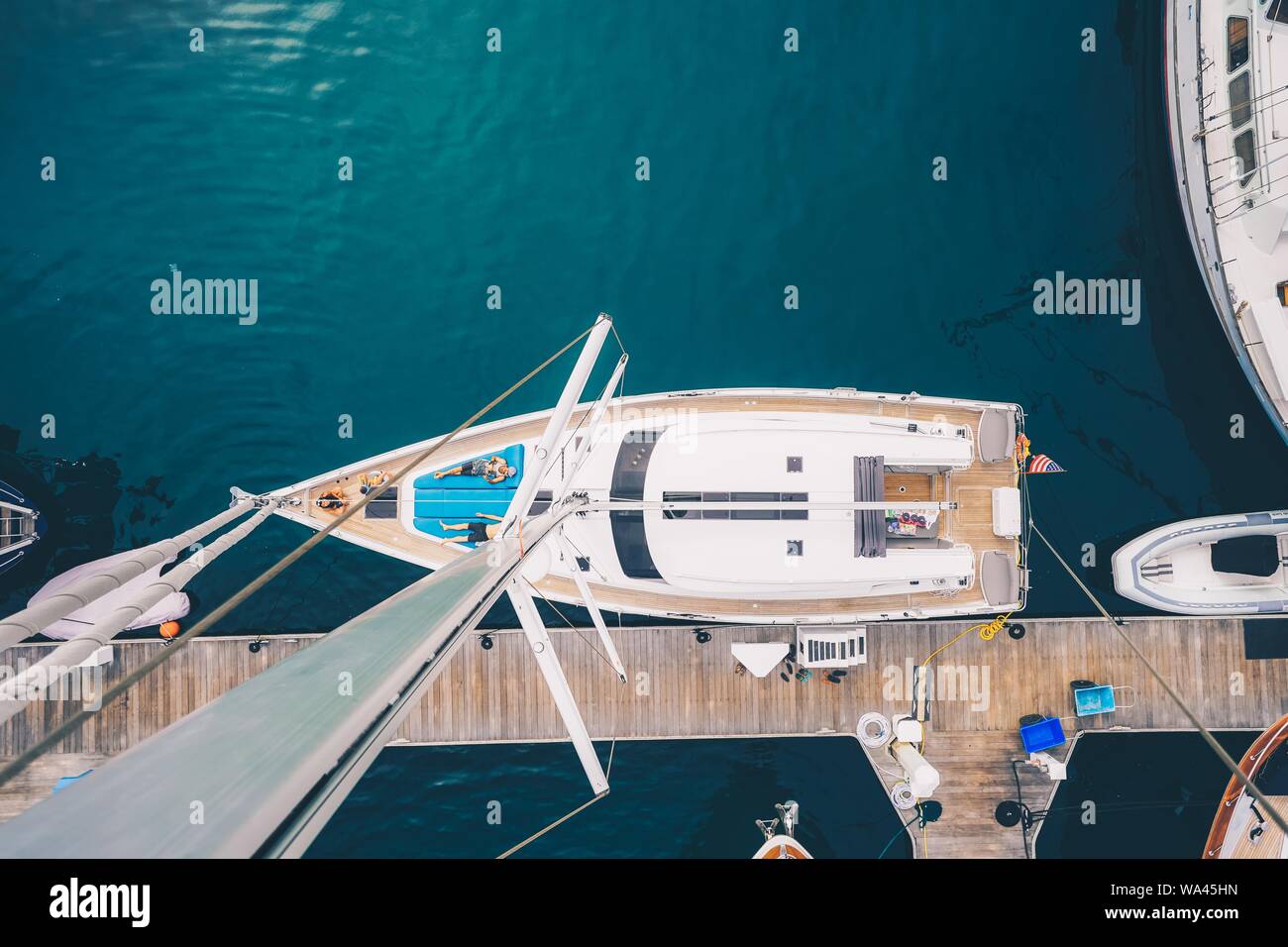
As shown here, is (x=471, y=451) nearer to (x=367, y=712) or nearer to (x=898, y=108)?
(x=367, y=712)

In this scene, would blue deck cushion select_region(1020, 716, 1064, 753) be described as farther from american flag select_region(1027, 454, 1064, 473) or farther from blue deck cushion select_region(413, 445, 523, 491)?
blue deck cushion select_region(413, 445, 523, 491)

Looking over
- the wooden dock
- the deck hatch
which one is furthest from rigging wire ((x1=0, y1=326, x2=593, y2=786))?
the wooden dock

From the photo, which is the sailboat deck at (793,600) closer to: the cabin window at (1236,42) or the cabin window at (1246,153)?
the cabin window at (1246,153)

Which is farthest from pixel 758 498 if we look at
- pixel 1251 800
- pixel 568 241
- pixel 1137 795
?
pixel 1251 800

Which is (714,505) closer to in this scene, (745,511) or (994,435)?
(745,511)

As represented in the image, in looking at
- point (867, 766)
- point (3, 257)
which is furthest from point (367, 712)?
point (3, 257)

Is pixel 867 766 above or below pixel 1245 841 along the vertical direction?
above
